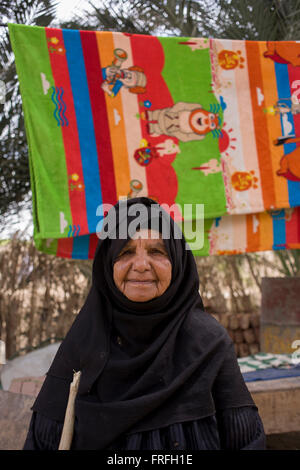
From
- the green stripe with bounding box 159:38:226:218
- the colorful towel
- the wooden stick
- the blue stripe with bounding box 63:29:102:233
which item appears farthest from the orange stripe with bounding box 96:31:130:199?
the wooden stick

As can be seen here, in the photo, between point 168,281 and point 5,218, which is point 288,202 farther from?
point 5,218

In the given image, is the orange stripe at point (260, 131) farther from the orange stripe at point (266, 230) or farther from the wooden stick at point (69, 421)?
the wooden stick at point (69, 421)

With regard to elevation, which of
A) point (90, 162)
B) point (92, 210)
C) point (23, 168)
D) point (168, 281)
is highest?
point (23, 168)

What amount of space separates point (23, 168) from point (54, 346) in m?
1.67

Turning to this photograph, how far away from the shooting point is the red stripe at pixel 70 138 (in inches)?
102

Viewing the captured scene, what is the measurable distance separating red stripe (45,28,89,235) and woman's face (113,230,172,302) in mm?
1137

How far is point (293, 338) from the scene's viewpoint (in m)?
3.82

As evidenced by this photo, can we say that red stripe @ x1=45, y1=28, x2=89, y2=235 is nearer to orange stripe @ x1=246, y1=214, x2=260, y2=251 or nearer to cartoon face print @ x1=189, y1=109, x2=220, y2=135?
cartoon face print @ x1=189, y1=109, x2=220, y2=135

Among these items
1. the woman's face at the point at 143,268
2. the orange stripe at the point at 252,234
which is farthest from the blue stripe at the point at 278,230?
the woman's face at the point at 143,268

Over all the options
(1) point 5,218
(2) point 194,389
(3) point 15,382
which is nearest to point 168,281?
(2) point 194,389

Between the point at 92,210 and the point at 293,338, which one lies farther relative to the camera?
the point at 293,338

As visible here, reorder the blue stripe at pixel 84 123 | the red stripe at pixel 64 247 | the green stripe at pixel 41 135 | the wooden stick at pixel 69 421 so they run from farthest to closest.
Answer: the red stripe at pixel 64 247, the blue stripe at pixel 84 123, the green stripe at pixel 41 135, the wooden stick at pixel 69 421

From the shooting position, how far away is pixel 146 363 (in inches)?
55.9

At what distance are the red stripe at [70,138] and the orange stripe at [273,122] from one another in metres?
1.21
